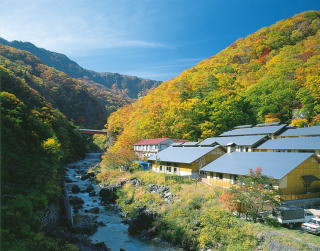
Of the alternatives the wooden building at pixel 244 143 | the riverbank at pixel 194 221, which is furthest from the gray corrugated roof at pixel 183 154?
the riverbank at pixel 194 221

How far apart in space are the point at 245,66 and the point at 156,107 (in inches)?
1577

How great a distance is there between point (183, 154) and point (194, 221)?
16717mm

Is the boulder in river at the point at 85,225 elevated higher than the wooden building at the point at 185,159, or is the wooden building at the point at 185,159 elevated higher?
the wooden building at the point at 185,159

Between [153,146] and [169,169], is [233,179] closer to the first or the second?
[169,169]

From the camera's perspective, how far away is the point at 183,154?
38.4 meters

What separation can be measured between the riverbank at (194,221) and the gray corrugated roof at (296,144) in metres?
11.9

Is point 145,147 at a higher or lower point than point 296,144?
lower

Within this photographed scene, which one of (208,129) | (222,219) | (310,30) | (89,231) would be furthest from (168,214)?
(310,30)

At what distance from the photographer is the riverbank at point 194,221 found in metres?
17.2

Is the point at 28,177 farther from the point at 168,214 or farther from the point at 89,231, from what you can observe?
the point at 168,214

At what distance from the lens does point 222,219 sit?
2081 cm

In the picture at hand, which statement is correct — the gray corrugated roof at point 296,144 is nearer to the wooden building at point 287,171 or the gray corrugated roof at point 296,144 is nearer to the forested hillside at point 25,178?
the wooden building at point 287,171

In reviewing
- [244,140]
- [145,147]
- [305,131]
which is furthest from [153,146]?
[305,131]

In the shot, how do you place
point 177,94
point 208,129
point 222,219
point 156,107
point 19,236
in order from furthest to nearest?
point 177,94 → point 156,107 → point 208,129 → point 222,219 → point 19,236
